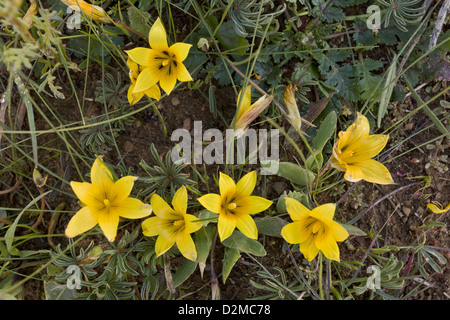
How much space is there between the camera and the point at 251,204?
5.65 ft

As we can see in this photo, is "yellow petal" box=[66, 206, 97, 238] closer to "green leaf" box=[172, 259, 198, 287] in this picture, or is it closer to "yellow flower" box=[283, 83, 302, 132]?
"green leaf" box=[172, 259, 198, 287]

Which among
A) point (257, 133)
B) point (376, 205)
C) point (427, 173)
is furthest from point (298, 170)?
point (427, 173)

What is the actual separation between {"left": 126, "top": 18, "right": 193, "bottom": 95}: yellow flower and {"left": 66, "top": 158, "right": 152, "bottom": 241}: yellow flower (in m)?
0.40

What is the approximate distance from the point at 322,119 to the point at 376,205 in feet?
1.88

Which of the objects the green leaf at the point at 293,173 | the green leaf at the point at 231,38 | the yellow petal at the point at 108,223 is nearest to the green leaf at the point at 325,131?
the green leaf at the point at 293,173

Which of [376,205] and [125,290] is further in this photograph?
[376,205]

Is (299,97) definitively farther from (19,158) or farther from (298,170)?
(19,158)

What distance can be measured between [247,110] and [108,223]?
795mm

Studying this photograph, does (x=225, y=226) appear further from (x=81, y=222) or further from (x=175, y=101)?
(x=175, y=101)

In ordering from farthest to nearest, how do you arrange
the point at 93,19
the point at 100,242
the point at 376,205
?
1. the point at 376,205
2. the point at 100,242
3. the point at 93,19

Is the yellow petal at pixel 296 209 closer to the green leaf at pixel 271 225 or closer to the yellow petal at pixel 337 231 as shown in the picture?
the yellow petal at pixel 337 231

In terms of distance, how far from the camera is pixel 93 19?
1879 millimetres

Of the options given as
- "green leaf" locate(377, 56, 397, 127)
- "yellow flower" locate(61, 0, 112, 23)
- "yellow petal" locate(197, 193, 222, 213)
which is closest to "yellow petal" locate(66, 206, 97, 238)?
"yellow petal" locate(197, 193, 222, 213)

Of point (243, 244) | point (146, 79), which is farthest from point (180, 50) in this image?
point (243, 244)
